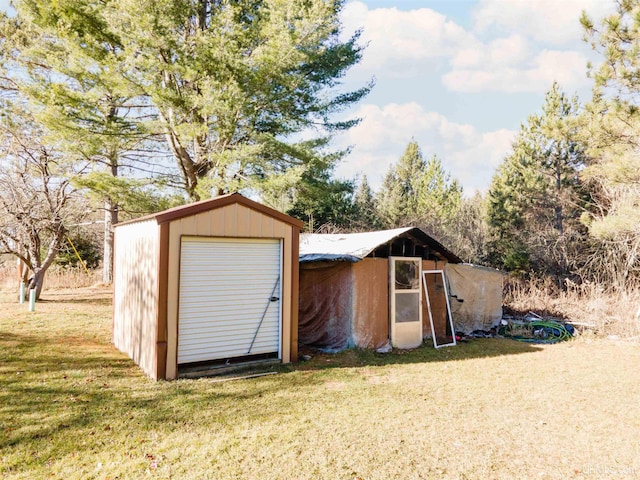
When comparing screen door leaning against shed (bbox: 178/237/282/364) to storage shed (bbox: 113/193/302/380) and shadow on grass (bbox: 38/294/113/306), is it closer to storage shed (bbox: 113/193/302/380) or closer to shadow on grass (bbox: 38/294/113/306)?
storage shed (bbox: 113/193/302/380)

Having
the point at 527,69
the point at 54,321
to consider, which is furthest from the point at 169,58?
the point at 527,69

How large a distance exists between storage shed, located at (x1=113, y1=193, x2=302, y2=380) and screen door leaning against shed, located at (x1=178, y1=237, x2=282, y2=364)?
1 centimetres

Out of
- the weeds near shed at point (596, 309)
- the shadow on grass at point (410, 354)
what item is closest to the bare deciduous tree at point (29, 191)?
the shadow on grass at point (410, 354)

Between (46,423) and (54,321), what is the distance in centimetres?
577

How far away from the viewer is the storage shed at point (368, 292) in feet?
25.2

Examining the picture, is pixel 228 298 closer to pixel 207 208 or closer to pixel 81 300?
pixel 207 208

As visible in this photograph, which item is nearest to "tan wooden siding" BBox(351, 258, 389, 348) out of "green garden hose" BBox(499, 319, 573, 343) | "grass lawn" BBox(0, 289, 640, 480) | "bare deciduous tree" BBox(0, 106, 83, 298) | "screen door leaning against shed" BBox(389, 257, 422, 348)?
"screen door leaning against shed" BBox(389, 257, 422, 348)

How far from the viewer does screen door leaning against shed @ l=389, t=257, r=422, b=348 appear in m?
8.03

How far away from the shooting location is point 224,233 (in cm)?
613

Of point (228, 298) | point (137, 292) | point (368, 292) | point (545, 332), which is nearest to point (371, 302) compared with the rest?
point (368, 292)

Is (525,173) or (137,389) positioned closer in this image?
(137,389)

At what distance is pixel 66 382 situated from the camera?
5.27 metres

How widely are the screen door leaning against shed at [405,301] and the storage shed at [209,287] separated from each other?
223 centimetres

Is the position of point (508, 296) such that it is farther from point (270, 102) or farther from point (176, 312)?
point (176, 312)
